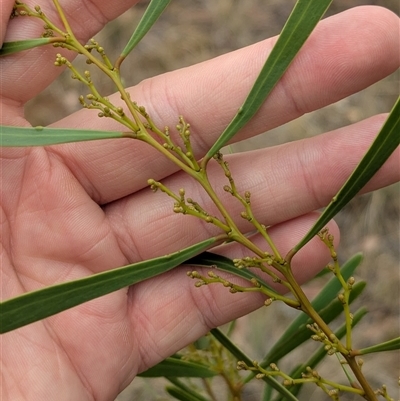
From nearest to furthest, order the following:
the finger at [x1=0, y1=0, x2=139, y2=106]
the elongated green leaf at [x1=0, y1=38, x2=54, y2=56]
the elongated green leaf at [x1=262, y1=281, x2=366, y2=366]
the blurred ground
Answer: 1. the elongated green leaf at [x1=0, y1=38, x2=54, y2=56]
2. the finger at [x1=0, y1=0, x2=139, y2=106]
3. the elongated green leaf at [x1=262, y1=281, x2=366, y2=366]
4. the blurred ground

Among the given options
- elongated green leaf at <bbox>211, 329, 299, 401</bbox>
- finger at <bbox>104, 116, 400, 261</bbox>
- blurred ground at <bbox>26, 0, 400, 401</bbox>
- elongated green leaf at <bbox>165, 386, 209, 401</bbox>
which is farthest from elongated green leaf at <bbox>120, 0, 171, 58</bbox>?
blurred ground at <bbox>26, 0, 400, 401</bbox>

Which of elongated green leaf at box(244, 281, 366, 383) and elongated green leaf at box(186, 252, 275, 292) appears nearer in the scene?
elongated green leaf at box(186, 252, 275, 292)

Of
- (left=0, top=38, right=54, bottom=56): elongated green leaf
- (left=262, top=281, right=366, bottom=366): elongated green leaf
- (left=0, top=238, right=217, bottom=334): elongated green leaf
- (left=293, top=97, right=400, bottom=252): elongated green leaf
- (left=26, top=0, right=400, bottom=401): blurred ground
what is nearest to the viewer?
(left=0, top=238, right=217, bottom=334): elongated green leaf

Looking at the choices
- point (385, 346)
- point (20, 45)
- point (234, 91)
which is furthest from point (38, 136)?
point (385, 346)

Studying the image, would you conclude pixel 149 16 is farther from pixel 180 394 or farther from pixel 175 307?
pixel 180 394

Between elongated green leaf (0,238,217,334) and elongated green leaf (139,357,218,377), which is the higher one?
elongated green leaf (0,238,217,334)

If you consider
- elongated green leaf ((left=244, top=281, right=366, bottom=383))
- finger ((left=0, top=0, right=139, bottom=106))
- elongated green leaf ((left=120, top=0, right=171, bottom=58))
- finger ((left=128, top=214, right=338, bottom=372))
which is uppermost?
finger ((left=0, top=0, right=139, bottom=106))

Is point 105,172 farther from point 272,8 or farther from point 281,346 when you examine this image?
point 272,8

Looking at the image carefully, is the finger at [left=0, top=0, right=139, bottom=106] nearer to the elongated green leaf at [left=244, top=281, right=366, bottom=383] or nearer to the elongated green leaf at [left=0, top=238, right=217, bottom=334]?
the elongated green leaf at [left=0, top=238, right=217, bottom=334]
